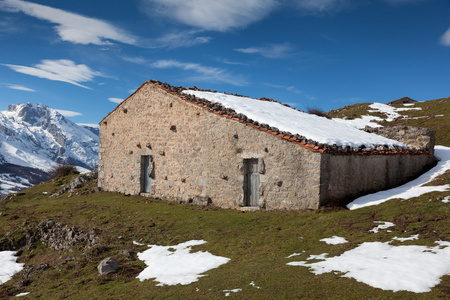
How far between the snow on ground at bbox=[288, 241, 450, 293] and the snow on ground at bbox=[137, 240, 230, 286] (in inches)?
87.8

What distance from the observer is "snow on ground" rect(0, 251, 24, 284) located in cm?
1094

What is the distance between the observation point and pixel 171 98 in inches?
673

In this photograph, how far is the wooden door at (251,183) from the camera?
14.0m

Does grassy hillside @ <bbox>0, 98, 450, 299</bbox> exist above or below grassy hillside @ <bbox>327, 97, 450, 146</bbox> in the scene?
below

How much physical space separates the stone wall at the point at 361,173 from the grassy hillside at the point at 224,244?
3.95 ft

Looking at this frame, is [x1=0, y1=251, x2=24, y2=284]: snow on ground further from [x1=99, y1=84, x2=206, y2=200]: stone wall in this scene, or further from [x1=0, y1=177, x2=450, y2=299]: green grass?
[x1=99, y1=84, x2=206, y2=200]: stone wall

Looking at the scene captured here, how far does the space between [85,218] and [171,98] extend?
6958 millimetres

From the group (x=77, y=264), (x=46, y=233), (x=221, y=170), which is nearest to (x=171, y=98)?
(x=221, y=170)

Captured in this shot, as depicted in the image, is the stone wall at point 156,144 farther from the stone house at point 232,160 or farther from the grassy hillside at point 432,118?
the grassy hillside at point 432,118

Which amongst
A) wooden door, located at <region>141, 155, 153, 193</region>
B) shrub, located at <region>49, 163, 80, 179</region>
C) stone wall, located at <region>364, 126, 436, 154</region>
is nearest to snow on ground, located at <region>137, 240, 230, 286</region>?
wooden door, located at <region>141, 155, 153, 193</region>

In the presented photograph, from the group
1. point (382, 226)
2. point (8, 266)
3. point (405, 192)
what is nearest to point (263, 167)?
point (382, 226)

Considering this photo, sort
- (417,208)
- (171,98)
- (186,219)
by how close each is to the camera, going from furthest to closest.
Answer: (171,98), (186,219), (417,208)

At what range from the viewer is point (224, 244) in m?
9.93

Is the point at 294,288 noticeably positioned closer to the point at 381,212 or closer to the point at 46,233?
the point at 381,212
